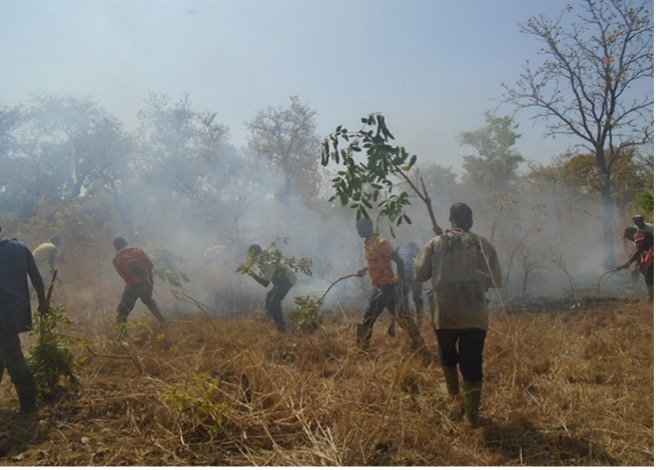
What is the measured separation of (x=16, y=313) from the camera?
157 inches

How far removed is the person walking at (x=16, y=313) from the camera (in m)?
3.87

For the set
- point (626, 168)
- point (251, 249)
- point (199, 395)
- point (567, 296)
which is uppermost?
point (626, 168)

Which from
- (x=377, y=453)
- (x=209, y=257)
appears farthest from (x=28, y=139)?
(x=377, y=453)

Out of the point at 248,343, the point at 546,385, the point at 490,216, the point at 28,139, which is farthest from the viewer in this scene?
the point at 28,139

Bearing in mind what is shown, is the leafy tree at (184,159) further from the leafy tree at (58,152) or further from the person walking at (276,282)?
the person walking at (276,282)

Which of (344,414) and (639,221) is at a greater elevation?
(639,221)

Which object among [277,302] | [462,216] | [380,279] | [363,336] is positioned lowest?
[363,336]

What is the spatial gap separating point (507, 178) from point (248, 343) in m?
18.6

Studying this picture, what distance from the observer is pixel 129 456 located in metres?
3.09

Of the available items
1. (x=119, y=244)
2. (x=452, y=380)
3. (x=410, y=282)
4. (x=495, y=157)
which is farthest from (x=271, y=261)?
(x=495, y=157)

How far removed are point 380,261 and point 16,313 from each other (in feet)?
12.1

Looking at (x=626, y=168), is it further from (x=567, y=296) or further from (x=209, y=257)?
(x=209, y=257)

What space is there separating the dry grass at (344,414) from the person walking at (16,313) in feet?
0.78

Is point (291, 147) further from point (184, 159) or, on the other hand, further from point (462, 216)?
point (462, 216)
